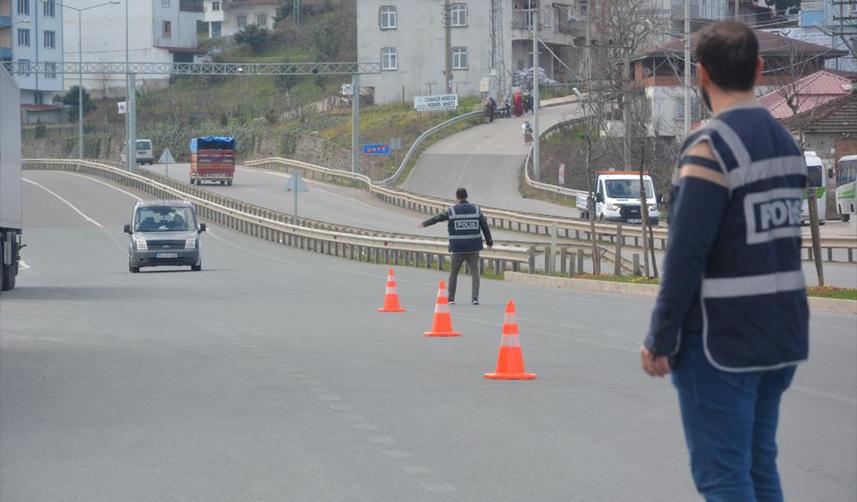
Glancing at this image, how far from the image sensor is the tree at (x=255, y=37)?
127500mm

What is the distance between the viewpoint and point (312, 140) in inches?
3752

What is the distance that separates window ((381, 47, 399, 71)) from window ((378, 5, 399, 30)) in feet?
5.63

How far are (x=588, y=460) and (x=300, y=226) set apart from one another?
4124cm

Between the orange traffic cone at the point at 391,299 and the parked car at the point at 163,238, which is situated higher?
the parked car at the point at 163,238

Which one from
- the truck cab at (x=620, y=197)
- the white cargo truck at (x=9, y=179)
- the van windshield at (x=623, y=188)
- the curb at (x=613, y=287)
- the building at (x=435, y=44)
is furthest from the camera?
the building at (x=435, y=44)

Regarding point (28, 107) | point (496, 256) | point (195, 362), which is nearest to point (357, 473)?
point (195, 362)

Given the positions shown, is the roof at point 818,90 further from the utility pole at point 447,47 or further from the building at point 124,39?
the building at point 124,39

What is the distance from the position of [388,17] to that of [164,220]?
69.7 m

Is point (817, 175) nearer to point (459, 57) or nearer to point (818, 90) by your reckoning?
point (818, 90)

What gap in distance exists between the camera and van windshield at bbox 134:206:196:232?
38094 mm

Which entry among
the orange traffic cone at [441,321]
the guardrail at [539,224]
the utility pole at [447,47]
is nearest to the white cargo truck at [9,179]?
the orange traffic cone at [441,321]

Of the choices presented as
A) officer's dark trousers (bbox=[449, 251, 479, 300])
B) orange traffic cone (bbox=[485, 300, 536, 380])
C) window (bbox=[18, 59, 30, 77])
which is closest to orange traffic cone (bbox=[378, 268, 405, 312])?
officer's dark trousers (bbox=[449, 251, 479, 300])

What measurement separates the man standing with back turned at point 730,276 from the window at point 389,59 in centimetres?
9981

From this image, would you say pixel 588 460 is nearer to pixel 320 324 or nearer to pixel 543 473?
pixel 543 473
